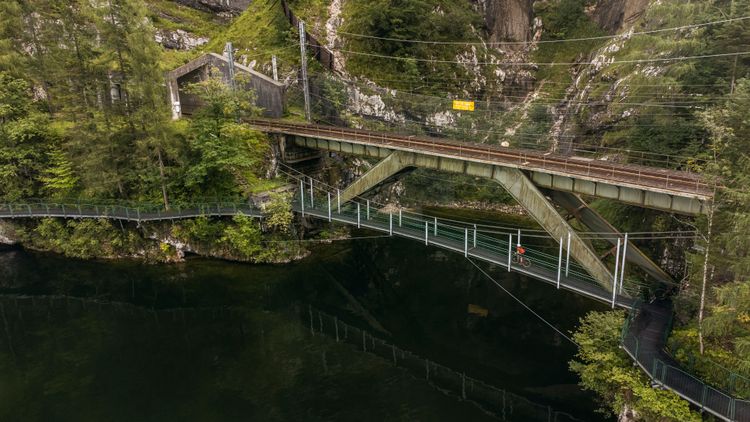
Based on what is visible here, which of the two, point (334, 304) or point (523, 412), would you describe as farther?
point (334, 304)

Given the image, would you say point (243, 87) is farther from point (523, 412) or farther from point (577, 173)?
point (523, 412)

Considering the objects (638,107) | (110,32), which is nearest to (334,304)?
(110,32)

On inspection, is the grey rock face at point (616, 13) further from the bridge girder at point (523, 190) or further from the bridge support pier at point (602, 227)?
the bridge girder at point (523, 190)

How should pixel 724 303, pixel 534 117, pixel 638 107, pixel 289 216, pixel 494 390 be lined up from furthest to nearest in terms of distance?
pixel 534 117 → pixel 638 107 → pixel 289 216 → pixel 494 390 → pixel 724 303

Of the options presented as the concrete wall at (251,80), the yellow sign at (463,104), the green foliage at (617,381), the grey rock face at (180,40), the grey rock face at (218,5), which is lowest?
the green foliage at (617,381)

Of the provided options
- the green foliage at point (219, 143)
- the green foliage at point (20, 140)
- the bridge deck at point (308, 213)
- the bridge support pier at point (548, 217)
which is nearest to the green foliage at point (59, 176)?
the green foliage at point (20, 140)

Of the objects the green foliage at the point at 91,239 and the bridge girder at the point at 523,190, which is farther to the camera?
the green foliage at the point at 91,239

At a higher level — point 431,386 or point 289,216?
point 289,216
